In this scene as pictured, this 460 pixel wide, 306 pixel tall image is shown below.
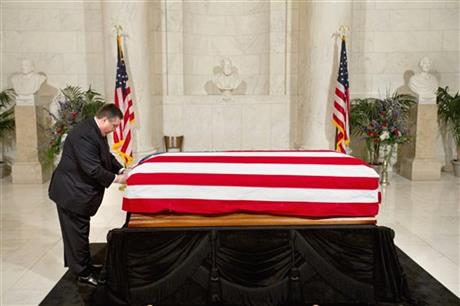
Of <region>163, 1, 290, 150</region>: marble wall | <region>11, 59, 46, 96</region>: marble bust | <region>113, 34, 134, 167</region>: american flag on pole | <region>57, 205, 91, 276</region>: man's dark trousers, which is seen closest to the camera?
<region>57, 205, 91, 276</region>: man's dark trousers

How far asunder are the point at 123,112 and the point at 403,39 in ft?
16.3

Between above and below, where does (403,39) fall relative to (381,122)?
above

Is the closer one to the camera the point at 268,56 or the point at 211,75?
the point at 268,56

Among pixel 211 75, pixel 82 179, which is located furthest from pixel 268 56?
Answer: pixel 82 179

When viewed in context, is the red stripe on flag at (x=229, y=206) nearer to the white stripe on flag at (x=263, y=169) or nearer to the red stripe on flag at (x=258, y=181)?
the red stripe on flag at (x=258, y=181)

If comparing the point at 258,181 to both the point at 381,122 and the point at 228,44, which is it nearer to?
the point at 381,122

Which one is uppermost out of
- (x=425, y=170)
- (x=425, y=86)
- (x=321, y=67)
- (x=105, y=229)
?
(x=321, y=67)

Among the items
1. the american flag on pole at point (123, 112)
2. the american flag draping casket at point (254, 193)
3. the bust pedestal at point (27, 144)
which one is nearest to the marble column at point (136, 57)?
the american flag on pole at point (123, 112)

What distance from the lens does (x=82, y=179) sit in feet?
13.2

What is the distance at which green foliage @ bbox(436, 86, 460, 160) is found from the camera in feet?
28.3

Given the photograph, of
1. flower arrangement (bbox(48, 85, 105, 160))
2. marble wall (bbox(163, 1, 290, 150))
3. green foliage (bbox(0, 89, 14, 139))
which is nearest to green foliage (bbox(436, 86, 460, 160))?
marble wall (bbox(163, 1, 290, 150))

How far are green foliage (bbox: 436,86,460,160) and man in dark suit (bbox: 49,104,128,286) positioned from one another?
253 inches

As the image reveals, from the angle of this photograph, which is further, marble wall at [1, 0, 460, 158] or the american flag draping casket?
marble wall at [1, 0, 460, 158]

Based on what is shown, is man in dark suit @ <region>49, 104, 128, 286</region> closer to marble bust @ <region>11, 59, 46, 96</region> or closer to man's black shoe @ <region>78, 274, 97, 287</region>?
man's black shoe @ <region>78, 274, 97, 287</region>
